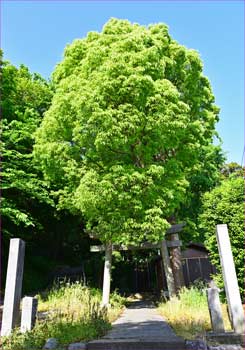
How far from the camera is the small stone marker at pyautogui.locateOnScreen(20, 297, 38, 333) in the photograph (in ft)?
19.5

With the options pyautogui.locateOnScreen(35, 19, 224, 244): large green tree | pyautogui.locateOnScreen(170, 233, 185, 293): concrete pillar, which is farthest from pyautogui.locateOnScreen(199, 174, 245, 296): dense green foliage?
pyautogui.locateOnScreen(170, 233, 185, 293): concrete pillar

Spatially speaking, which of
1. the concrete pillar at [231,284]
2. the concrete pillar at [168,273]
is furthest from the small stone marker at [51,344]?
the concrete pillar at [168,273]

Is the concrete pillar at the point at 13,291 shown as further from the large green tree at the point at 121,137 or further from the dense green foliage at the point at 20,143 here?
the dense green foliage at the point at 20,143

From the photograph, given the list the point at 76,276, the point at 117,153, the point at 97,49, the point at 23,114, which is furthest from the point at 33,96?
the point at 76,276

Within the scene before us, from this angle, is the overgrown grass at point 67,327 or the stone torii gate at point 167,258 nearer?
the overgrown grass at point 67,327

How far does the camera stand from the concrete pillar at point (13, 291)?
19.1 ft

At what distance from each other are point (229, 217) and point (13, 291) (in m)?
6.15

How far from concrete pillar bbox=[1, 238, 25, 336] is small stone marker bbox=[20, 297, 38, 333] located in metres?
0.14

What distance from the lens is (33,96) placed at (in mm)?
16656

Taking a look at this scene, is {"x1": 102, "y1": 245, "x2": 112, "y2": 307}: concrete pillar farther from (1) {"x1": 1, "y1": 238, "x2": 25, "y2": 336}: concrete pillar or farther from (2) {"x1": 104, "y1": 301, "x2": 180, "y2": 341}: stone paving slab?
(1) {"x1": 1, "y1": 238, "x2": 25, "y2": 336}: concrete pillar

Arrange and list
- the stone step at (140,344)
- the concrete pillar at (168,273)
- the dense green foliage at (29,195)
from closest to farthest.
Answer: the stone step at (140,344) < the concrete pillar at (168,273) < the dense green foliage at (29,195)

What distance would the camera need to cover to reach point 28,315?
6.08 meters

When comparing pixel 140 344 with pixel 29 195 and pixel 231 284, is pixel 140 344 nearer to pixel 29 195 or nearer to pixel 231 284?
pixel 231 284

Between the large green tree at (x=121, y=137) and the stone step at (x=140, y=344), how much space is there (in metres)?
4.77
